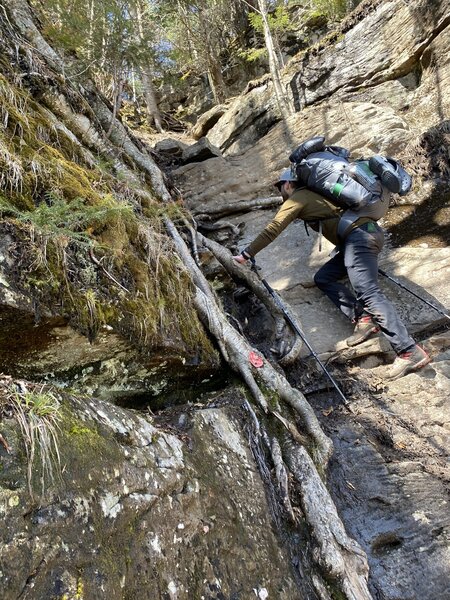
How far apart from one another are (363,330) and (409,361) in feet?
2.63

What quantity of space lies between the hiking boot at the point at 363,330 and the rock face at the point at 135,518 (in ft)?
9.84

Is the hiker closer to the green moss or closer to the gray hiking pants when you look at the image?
the gray hiking pants

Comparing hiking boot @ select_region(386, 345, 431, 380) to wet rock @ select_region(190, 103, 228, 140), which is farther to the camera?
wet rock @ select_region(190, 103, 228, 140)

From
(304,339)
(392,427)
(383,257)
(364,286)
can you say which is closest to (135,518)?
(392,427)

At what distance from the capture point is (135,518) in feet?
7.47

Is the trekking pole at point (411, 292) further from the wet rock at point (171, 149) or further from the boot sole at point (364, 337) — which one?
the wet rock at point (171, 149)

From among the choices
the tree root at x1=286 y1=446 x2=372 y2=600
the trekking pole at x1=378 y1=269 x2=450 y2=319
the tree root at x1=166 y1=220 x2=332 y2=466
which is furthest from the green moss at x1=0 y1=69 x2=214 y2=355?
the trekking pole at x1=378 y1=269 x2=450 y2=319

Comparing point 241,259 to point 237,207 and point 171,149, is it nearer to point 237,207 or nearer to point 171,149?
point 237,207

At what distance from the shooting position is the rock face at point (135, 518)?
1.84m

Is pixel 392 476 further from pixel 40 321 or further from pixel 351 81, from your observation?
pixel 351 81

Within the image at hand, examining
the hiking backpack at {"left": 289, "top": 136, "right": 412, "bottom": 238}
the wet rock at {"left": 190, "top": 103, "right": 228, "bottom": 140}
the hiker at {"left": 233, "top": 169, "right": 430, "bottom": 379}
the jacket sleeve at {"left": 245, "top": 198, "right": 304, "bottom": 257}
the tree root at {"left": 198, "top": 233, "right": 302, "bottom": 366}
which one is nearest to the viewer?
the hiker at {"left": 233, "top": 169, "right": 430, "bottom": 379}

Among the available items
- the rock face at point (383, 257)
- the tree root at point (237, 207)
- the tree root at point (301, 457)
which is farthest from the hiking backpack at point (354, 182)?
the tree root at point (237, 207)

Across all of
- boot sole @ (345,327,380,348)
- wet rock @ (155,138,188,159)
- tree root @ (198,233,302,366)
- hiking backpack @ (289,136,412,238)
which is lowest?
boot sole @ (345,327,380,348)

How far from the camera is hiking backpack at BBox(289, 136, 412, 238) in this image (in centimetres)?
562
